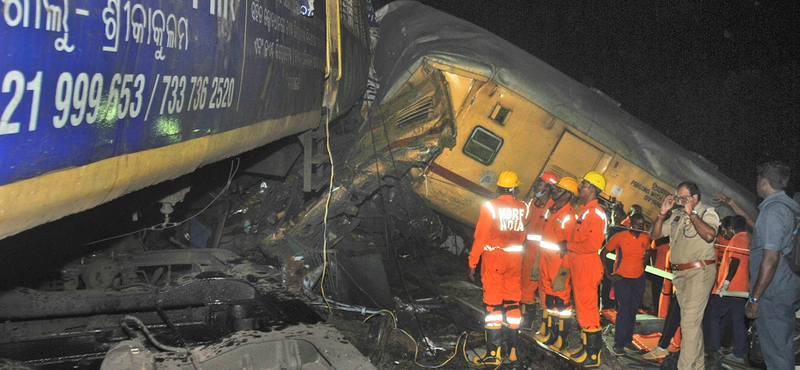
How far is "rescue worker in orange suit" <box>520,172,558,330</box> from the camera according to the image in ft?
22.9

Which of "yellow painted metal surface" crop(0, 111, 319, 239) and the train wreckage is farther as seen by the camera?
the train wreckage

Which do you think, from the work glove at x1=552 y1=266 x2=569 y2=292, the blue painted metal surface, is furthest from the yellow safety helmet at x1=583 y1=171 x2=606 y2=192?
the blue painted metal surface

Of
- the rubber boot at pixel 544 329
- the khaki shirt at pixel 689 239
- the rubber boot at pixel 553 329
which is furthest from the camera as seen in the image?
the rubber boot at pixel 544 329

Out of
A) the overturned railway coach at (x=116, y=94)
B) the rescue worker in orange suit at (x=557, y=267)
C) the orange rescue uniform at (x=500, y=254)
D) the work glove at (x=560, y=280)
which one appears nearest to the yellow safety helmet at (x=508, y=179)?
the orange rescue uniform at (x=500, y=254)

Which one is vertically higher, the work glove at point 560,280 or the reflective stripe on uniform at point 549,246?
the reflective stripe on uniform at point 549,246

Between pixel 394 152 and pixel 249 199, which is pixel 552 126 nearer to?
pixel 394 152

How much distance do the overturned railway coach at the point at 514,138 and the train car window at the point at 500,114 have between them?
1cm

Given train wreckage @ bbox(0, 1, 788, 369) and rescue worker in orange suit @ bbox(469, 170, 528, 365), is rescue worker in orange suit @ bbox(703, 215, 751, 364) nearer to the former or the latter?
train wreckage @ bbox(0, 1, 788, 369)

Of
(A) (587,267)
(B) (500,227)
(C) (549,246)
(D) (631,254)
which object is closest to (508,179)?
(B) (500,227)

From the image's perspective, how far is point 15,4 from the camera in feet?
4.33

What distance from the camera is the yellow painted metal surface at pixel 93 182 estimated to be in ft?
4.88

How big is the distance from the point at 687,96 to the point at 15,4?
18.6 meters

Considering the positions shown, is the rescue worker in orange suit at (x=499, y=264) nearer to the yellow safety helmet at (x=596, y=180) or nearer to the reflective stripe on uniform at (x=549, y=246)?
the reflective stripe on uniform at (x=549, y=246)

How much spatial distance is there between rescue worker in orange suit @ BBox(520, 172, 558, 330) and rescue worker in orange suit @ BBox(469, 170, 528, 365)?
27.6 inches
